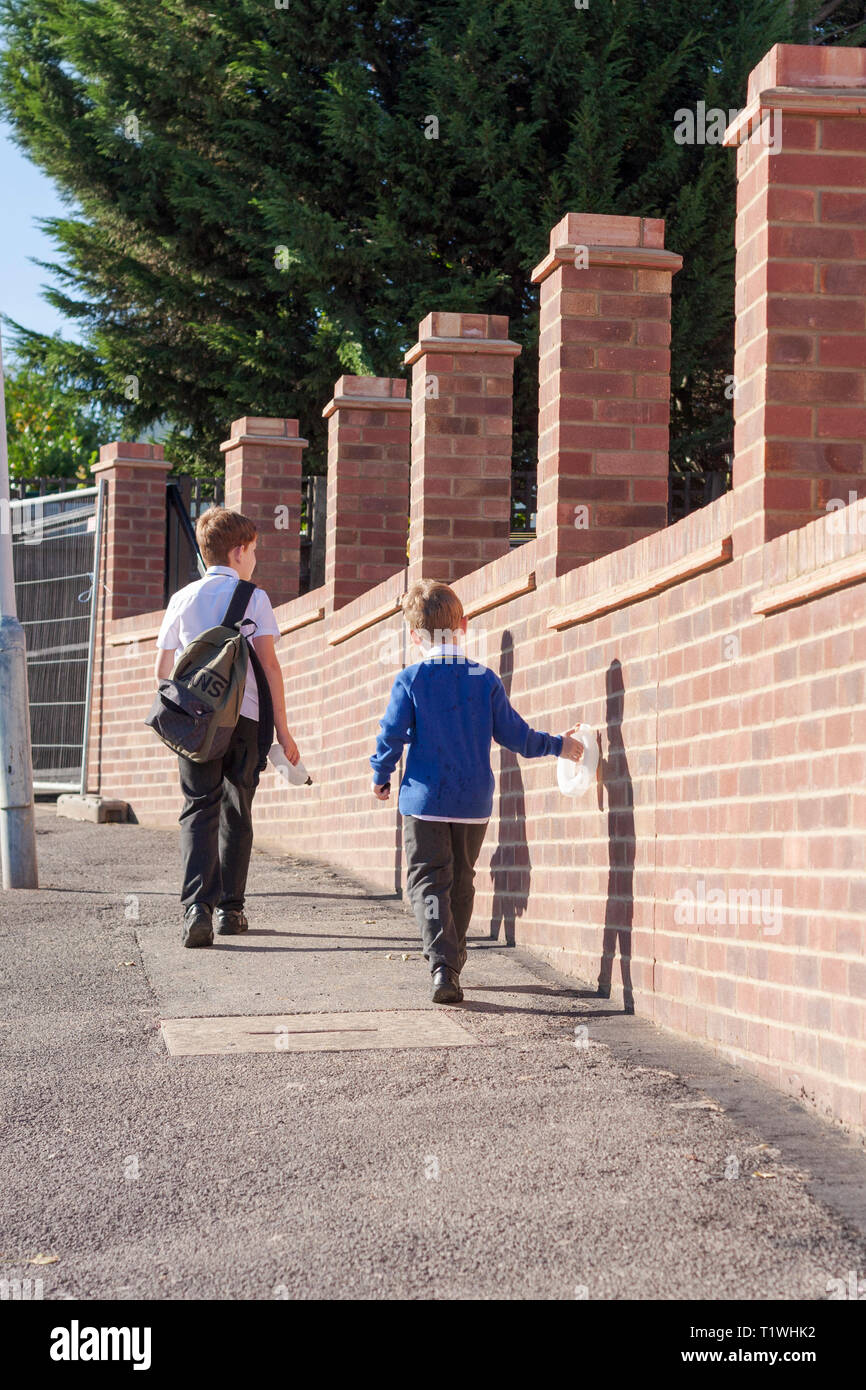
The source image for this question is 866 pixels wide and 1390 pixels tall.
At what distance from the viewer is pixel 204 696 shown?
6410mm

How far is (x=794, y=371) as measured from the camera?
479cm

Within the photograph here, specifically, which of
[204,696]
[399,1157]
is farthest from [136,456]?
[399,1157]

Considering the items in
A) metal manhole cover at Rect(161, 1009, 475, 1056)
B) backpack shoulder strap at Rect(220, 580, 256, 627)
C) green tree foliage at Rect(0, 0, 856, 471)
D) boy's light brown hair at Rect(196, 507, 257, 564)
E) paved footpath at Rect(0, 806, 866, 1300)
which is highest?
green tree foliage at Rect(0, 0, 856, 471)

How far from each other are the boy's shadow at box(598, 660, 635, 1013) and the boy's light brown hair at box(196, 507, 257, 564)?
5.95 ft

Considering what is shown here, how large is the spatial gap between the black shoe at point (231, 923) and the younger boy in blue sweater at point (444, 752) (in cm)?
139

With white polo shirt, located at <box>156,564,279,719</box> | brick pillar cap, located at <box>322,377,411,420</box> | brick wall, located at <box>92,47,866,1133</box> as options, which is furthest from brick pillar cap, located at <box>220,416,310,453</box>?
white polo shirt, located at <box>156,564,279,719</box>

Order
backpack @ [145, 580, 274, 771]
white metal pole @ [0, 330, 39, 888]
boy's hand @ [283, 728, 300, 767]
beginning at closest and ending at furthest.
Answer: backpack @ [145, 580, 274, 771], boy's hand @ [283, 728, 300, 767], white metal pole @ [0, 330, 39, 888]

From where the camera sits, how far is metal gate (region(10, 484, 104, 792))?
14.3 m

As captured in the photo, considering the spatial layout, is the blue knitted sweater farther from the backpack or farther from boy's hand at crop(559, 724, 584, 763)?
the backpack

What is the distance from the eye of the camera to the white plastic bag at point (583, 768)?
19.8 feet

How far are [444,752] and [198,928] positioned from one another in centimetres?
155

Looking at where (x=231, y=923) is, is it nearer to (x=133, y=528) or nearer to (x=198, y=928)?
(x=198, y=928)

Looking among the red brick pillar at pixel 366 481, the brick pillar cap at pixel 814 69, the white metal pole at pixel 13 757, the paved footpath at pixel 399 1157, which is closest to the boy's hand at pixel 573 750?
the paved footpath at pixel 399 1157
